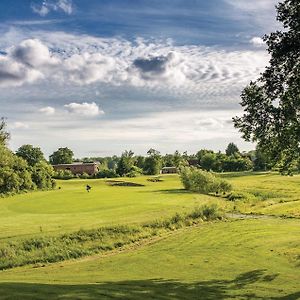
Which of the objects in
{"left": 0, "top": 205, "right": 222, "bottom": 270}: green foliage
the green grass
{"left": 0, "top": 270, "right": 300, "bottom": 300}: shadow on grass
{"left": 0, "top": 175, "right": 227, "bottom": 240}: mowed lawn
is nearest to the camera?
{"left": 0, "top": 270, "right": 300, "bottom": 300}: shadow on grass

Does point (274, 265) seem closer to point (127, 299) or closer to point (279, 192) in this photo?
point (127, 299)

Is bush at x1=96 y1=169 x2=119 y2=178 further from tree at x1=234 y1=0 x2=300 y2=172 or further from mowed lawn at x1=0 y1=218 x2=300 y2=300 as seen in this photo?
tree at x1=234 y1=0 x2=300 y2=172

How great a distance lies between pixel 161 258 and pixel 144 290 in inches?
570

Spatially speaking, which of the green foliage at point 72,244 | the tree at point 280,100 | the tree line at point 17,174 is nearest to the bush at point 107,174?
the tree line at point 17,174

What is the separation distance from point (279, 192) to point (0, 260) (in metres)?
76.4

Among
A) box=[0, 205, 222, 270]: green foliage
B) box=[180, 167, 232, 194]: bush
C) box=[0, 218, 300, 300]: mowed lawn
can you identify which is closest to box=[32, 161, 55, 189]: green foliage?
box=[180, 167, 232, 194]: bush

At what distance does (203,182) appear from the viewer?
101 metres

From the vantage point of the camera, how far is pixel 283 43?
23453mm

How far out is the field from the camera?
19734 millimetres

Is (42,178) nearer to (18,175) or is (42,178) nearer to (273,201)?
(18,175)

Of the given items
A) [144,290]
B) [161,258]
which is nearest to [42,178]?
[161,258]

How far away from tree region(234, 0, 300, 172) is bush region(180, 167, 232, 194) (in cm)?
7270

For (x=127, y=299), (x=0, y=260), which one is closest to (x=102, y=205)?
(x=0, y=260)

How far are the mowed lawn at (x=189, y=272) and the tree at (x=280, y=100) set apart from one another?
7473mm
